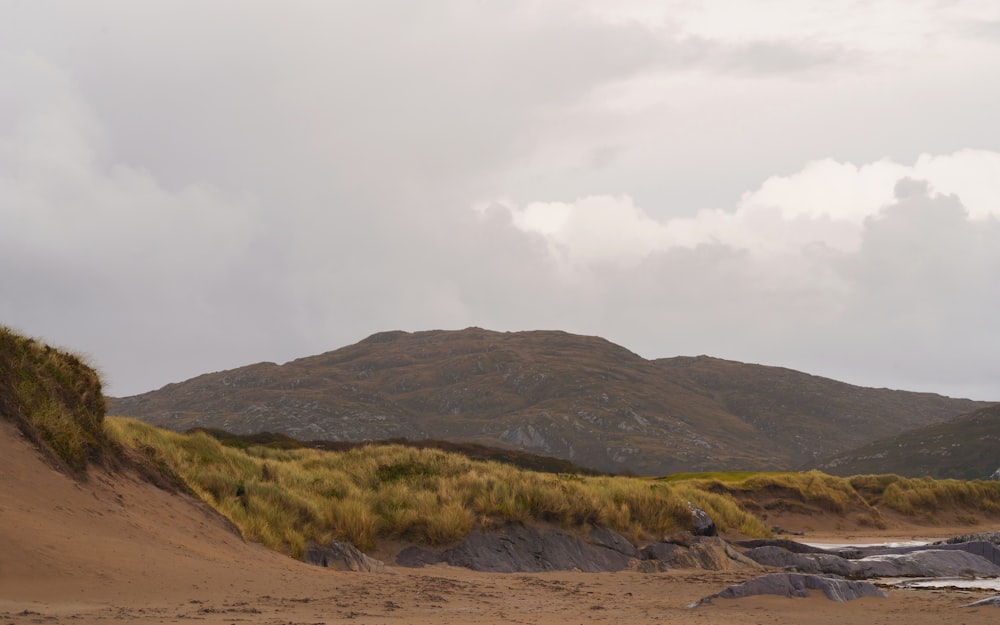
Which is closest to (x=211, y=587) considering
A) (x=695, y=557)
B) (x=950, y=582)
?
(x=695, y=557)

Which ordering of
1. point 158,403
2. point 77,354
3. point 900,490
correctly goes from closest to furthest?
point 77,354, point 900,490, point 158,403

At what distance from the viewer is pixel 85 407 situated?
17.9 m

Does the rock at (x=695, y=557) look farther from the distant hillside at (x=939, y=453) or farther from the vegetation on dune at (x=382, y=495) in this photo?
the distant hillside at (x=939, y=453)

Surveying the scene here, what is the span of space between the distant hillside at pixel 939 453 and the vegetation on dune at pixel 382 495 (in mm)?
83481

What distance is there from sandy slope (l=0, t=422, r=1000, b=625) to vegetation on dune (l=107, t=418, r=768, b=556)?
85.2 inches

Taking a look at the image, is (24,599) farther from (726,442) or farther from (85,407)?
(726,442)

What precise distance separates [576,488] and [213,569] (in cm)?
1447

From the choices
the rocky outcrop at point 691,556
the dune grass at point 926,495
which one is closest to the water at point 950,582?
the rocky outcrop at point 691,556

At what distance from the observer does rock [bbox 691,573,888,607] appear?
1515 cm

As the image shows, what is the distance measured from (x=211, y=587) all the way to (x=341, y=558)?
6.48 metres

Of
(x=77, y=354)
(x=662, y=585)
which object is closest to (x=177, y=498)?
(x=77, y=354)

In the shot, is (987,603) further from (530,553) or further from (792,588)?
(530,553)

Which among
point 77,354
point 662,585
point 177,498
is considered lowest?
point 662,585

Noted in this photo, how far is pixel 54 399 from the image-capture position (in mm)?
16938
